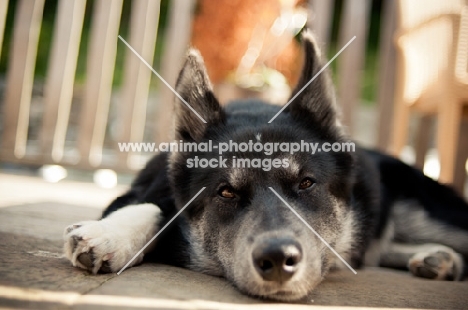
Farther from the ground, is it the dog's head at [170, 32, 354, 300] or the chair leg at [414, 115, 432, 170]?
the chair leg at [414, 115, 432, 170]

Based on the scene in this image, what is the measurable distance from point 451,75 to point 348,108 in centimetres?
223

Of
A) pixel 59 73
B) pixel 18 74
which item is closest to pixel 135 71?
pixel 59 73

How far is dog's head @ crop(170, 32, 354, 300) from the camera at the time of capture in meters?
1.98

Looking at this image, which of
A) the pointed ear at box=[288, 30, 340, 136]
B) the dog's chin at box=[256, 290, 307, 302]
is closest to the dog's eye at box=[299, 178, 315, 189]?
the pointed ear at box=[288, 30, 340, 136]

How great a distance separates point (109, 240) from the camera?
219cm

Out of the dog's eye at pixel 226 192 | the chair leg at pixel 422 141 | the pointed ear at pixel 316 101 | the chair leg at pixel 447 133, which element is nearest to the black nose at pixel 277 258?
the dog's eye at pixel 226 192

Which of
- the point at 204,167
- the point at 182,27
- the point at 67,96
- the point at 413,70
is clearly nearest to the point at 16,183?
the point at 67,96

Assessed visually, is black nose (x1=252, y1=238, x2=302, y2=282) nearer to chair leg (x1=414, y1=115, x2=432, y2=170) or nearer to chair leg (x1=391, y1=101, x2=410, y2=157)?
chair leg (x1=391, y1=101, x2=410, y2=157)

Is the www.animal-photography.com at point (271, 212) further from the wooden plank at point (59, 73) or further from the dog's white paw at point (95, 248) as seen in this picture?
the wooden plank at point (59, 73)

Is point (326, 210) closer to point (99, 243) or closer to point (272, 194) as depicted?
point (272, 194)

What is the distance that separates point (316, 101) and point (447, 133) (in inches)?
61.5

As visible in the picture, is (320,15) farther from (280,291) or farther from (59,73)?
(280,291)

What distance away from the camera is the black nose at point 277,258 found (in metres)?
1.86

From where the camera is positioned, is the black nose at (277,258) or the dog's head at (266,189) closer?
the black nose at (277,258)
